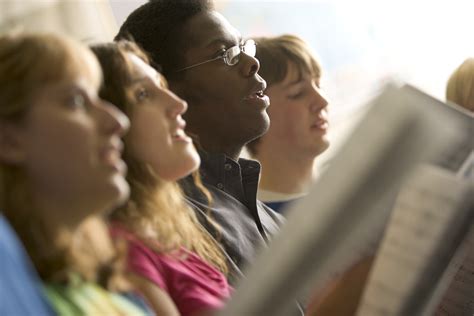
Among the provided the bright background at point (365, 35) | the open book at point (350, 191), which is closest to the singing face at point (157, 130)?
the open book at point (350, 191)

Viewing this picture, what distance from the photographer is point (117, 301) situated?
2.83ft

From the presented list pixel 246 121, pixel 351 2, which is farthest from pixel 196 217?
pixel 351 2

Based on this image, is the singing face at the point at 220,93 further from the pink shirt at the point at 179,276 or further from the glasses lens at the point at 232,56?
the pink shirt at the point at 179,276

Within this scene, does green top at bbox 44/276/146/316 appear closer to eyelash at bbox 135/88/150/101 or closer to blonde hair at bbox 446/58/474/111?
eyelash at bbox 135/88/150/101

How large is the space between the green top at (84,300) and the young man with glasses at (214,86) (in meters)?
0.59

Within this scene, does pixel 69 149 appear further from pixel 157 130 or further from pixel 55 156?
pixel 157 130

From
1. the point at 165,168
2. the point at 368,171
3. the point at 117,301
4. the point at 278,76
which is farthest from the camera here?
the point at 278,76

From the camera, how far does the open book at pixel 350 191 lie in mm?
717

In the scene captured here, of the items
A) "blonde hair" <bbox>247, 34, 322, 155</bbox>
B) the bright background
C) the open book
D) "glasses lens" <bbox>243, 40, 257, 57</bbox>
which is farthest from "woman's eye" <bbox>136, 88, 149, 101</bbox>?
the bright background

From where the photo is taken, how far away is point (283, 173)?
6.24ft

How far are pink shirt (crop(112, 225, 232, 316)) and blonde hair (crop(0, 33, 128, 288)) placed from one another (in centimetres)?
18

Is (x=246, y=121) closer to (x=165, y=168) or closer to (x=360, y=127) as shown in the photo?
(x=165, y=168)

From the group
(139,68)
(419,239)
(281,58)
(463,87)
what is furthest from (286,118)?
(419,239)

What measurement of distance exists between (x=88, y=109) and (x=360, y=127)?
0.24 m
